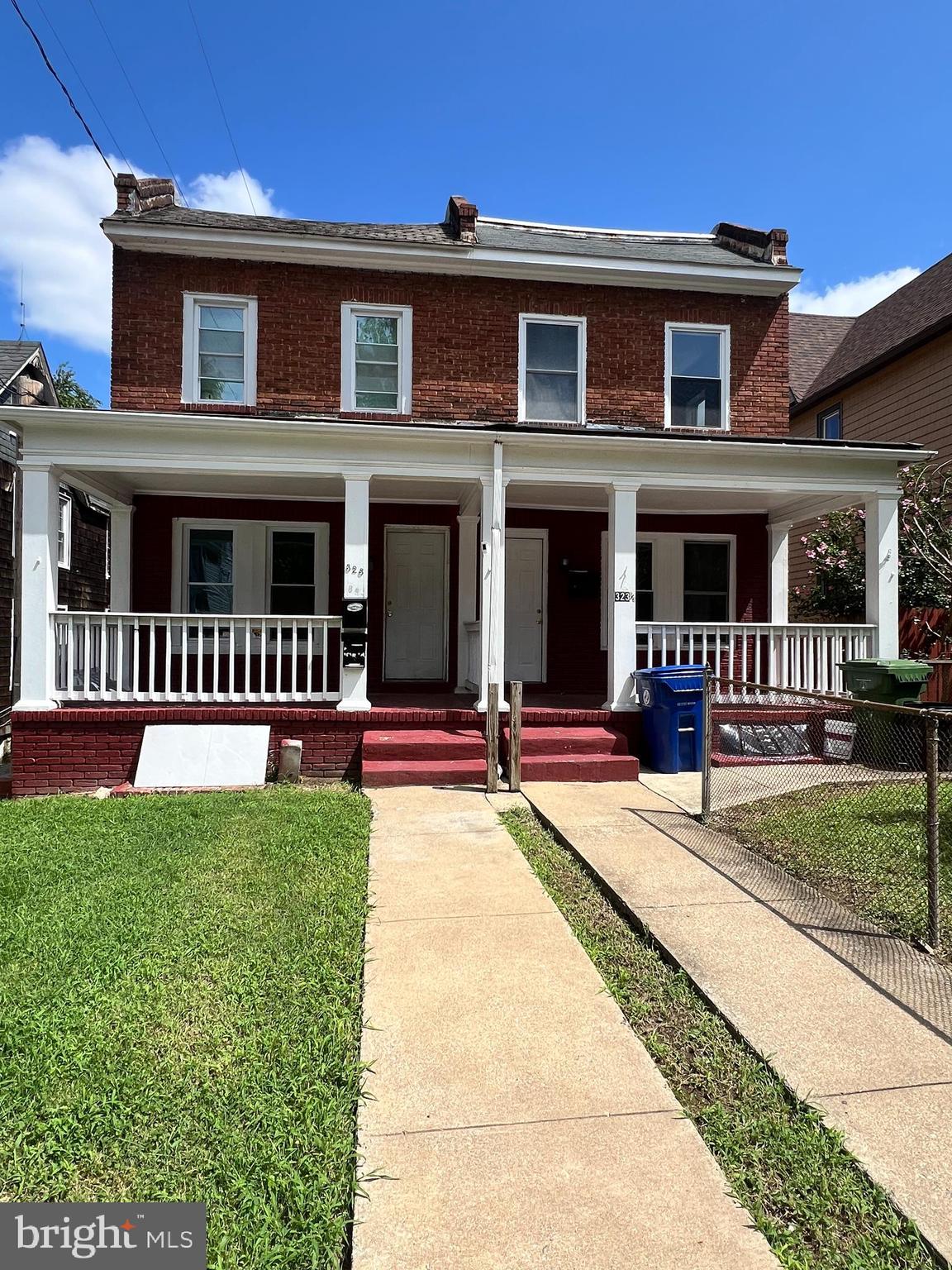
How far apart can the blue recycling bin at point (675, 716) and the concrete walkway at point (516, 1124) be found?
14.4 feet

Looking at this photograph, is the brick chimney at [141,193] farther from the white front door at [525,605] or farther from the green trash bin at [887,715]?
the green trash bin at [887,715]

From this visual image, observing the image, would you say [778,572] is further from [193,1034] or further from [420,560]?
[193,1034]

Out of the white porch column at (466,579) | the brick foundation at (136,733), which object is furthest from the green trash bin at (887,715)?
the white porch column at (466,579)

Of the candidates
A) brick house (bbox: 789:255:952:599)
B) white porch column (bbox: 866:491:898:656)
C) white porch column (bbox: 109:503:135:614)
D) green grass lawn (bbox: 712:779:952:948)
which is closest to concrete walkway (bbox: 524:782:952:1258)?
green grass lawn (bbox: 712:779:952:948)

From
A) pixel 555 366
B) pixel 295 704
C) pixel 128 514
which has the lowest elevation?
pixel 295 704

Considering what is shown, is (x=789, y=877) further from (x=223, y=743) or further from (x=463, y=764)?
(x=223, y=743)

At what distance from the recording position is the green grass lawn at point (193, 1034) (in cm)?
206

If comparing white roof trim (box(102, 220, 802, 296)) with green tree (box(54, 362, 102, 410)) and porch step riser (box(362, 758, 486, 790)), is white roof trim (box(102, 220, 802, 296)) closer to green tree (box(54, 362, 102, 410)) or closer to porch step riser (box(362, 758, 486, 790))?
porch step riser (box(362, 758, 486, 790))

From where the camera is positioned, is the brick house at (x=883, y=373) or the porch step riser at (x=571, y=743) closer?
the porch step riser at (x=571, y=743)

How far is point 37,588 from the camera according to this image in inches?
295

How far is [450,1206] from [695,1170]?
0.73 m

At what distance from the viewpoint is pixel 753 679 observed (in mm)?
9750

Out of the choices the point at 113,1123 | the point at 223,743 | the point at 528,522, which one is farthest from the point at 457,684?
the point at 113,1123

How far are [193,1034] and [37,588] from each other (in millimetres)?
6126
